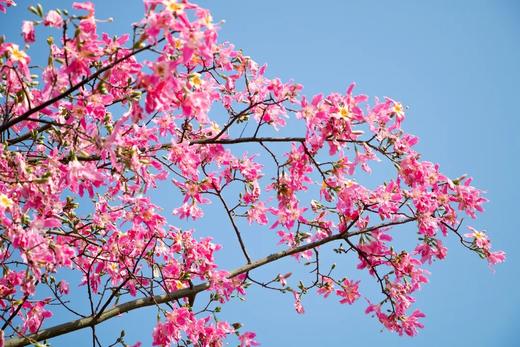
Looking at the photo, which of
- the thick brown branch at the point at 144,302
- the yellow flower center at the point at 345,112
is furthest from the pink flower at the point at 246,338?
the yellow flower center at the point at 345,112

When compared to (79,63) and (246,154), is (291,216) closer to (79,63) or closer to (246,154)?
(246,154)

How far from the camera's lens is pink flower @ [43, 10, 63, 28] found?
202 cm

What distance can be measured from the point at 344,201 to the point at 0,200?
6.86ft

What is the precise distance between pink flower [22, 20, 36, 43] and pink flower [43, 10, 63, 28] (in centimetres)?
10

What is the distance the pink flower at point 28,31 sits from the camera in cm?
210

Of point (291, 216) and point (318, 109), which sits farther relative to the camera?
point (291, 216)

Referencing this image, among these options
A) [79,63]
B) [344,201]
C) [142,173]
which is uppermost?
[344,201]

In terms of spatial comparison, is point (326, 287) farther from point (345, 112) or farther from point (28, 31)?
point (28, 31)

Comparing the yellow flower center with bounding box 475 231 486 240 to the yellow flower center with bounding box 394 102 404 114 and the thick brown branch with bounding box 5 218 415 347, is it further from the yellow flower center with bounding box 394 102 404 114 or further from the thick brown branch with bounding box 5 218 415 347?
the yellow flower center with bounding box 394 102 404 114

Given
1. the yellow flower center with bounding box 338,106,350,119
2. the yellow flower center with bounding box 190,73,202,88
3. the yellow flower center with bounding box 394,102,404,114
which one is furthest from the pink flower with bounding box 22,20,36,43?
the yellow flower center with bounding box 394,102,404,114

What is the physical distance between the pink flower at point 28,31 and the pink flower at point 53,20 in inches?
4.1

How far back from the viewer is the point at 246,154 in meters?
3.63

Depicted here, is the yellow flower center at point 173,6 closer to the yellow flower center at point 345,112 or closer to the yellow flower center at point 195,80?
the yellow flower center at point 195,80

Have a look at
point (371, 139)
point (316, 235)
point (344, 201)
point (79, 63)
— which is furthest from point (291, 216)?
point (79, 63)
